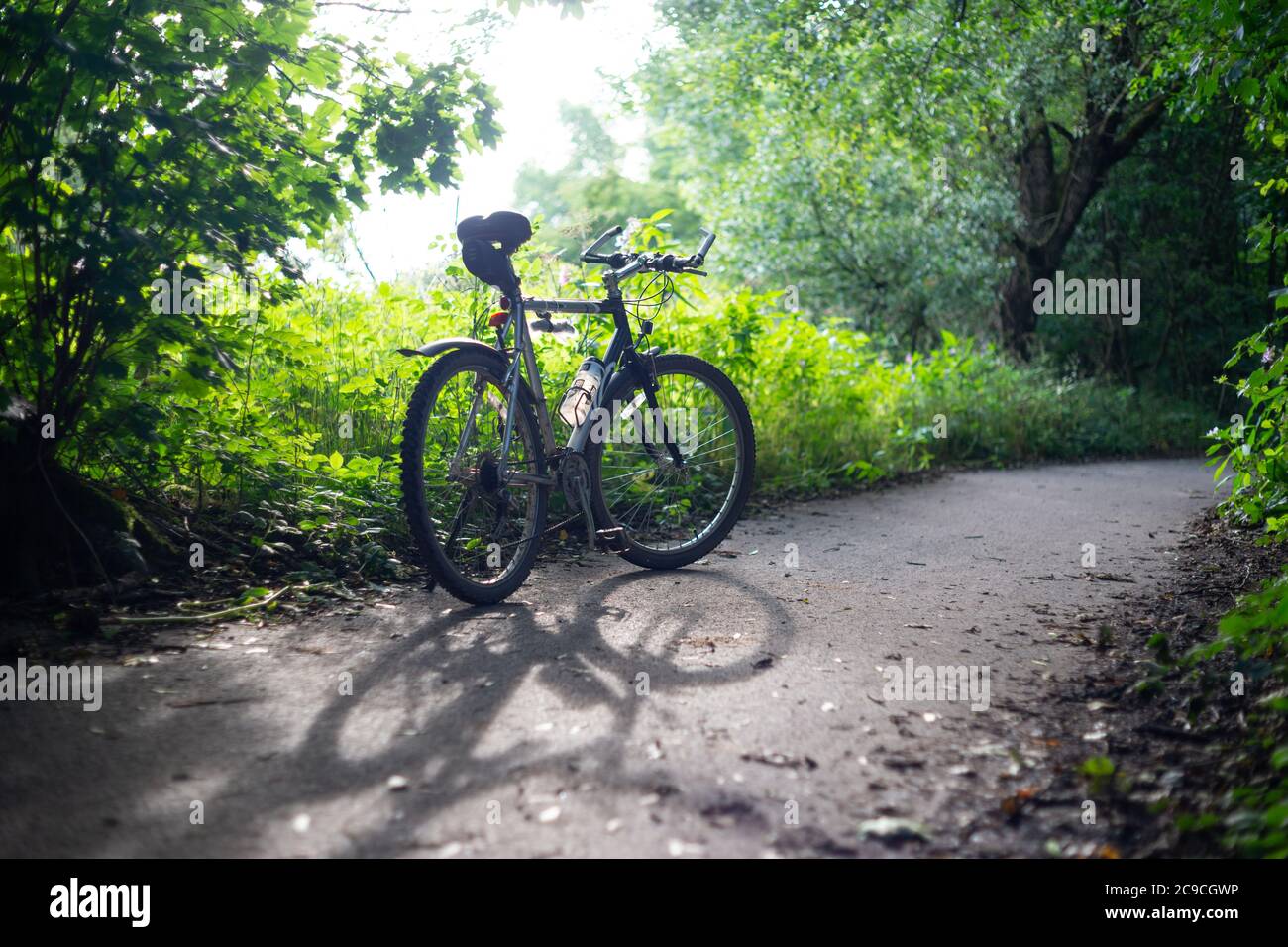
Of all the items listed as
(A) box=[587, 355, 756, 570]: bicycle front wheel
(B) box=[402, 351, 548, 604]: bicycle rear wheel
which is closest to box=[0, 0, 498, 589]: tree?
(B) box=[402, 351, 548, 604]: bicycle rear wheel

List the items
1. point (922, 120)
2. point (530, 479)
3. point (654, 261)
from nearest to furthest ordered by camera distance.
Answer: point (530, 479), point (654, 261), point (922, 120)

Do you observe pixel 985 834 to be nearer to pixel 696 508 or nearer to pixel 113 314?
pixel 113 314

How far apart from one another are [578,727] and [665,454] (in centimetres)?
283

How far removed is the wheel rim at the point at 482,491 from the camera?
464 centimetres

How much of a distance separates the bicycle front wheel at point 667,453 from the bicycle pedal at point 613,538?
3 centimetres

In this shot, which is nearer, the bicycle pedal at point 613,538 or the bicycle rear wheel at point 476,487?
the bicycle rear wheel at point 476,487

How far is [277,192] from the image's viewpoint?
16.3 ft

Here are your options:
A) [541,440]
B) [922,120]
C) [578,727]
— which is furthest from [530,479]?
[922,120]

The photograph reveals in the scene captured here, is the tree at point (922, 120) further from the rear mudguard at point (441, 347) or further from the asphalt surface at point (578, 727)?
the rear mudguard at point (441, 347)

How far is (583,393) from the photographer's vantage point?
5262mm

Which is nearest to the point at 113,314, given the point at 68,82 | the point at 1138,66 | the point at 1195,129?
the point at 68,82

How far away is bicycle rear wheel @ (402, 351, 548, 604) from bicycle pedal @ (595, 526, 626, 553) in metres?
0.35

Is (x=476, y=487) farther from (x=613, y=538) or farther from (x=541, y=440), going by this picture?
(x=613, y=538)

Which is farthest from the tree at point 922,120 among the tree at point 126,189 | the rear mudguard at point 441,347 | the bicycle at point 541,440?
the tree at point 126,189
